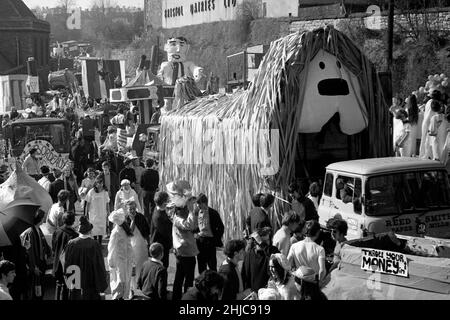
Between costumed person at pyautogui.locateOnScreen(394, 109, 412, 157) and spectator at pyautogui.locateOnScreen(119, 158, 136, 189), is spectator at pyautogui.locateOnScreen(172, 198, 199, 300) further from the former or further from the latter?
costumed person at pyautogui.locateOnScreen(394, 109, 412, 157)

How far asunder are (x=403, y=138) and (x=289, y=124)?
3.98m

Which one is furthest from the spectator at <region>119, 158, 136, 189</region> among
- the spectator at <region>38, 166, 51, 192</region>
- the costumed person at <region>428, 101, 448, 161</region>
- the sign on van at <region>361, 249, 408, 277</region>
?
the sign on van at <region>361, 249, 408, 277</region>

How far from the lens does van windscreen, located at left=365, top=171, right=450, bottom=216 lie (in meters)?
10.4

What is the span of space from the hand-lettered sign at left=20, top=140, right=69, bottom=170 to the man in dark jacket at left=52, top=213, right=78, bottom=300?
7490mm

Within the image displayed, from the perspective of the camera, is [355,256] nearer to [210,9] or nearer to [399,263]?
[399,263]

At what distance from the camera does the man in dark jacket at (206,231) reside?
1108 cm

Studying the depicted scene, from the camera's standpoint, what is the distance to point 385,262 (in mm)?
7707

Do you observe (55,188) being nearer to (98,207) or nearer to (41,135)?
(98,207)

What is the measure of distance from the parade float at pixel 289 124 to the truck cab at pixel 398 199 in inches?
70.0

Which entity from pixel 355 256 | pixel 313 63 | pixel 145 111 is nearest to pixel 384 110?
pixel 313 63

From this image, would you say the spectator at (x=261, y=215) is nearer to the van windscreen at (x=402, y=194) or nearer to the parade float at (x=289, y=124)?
the parade float at (x=289, y=124)

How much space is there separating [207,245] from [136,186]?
16.6ft

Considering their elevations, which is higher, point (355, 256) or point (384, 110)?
point (384, 110)

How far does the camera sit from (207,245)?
11.1 m
